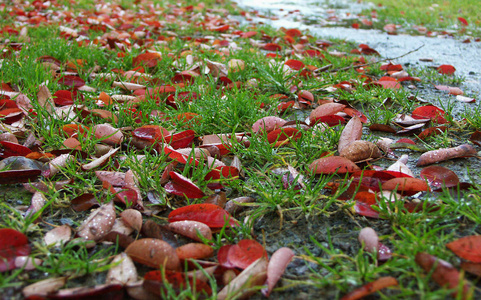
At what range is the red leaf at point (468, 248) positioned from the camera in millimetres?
945

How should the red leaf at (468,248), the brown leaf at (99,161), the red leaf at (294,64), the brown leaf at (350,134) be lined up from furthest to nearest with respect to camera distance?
the red leaf at (294,64), the brown leaf at (350,134), the brown leaf at (99,161), the red leaf at (468,248)

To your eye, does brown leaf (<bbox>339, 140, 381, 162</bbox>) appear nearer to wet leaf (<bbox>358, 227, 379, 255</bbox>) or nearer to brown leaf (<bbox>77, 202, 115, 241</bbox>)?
wet leaf (<bbox>358, 227, 379, 255</bbox>)

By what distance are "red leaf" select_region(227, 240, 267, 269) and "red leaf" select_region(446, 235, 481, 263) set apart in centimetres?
51

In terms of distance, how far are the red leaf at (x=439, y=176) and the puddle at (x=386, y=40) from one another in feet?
4.29

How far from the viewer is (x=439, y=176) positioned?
1351 millimetres

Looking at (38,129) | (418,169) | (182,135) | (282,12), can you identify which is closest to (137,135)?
(182,135)

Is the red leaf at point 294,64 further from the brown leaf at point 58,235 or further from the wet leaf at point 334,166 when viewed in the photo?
the brown leaf at point 58,235

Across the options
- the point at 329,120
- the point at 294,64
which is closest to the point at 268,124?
the point at 329,120

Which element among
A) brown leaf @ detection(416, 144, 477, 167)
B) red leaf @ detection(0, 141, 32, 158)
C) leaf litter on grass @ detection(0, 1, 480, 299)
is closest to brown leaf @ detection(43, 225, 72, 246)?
leaf litter on grass @ detection(0, 1, 480, 299)

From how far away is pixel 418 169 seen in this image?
4.95 ft

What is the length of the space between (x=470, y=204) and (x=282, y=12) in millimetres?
5647

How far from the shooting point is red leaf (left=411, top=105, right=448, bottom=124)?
1.89 metres

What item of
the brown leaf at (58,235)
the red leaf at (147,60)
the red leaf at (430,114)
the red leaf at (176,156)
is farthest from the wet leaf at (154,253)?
the red leaf at (147,60)

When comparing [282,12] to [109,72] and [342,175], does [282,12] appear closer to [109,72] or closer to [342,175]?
[109,72]
